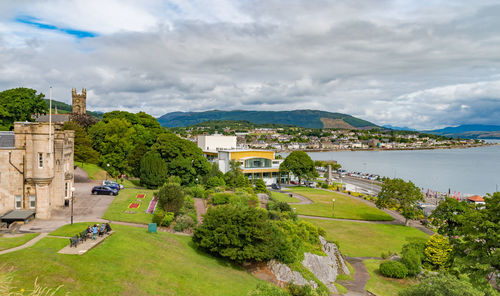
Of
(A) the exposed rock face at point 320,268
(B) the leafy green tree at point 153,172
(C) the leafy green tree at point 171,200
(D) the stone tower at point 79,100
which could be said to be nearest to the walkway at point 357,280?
(A) the exposed rock face at point 320,268

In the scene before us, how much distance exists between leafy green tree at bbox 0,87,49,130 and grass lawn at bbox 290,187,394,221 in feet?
158

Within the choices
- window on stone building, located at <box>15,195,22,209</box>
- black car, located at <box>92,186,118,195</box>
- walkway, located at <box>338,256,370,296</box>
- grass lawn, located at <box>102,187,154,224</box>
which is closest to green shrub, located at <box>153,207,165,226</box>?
grass lawn, located at <box>102,187,154,224</box>

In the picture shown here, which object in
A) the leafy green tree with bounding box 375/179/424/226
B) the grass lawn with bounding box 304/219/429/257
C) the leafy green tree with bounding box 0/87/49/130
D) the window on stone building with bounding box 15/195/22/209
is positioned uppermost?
the leafy green tree with bounding box 0/87/49/130

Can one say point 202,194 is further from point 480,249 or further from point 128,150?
point 480,249

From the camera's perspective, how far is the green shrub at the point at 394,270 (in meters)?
30.0

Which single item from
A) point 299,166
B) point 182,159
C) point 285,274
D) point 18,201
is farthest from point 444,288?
point 299,166

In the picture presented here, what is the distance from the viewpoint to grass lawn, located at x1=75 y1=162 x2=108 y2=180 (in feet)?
171

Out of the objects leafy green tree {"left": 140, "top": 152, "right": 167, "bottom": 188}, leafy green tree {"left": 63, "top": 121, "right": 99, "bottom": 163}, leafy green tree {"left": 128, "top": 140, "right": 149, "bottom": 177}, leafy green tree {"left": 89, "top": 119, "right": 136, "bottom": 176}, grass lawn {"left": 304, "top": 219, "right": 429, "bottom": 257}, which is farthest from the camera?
leafy green tree {"left": 89, "top": 119, "right": 136, "bottom": 176}

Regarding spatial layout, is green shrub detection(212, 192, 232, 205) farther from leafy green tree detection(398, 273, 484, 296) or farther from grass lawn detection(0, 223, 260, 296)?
leafy green tree detection(398, 273, 484, 296)

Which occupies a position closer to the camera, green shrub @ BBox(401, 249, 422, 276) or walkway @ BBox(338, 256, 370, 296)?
walkway @ BBox(338, 256, 370, 296)

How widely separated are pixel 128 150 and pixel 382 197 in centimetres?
4568

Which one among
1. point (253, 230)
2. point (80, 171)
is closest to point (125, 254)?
point (253, 230)

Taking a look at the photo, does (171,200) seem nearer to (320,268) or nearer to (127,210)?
(127,210)

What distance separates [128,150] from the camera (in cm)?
5884
